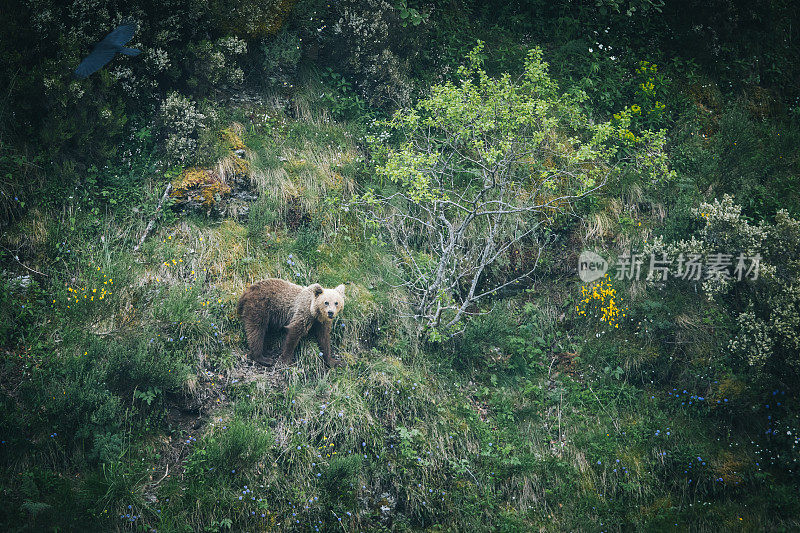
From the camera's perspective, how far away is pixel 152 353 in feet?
18.6

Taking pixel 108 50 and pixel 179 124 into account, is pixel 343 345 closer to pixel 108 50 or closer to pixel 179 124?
pixel 179 124

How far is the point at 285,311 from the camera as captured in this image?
242 inches

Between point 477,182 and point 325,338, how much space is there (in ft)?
11.9

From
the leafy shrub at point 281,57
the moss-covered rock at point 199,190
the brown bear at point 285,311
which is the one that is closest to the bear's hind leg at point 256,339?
the brown bear at point 285,311

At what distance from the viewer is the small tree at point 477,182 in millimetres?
6734

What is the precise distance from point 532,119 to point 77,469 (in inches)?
245

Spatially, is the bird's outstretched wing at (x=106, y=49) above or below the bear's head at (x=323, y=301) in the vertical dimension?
above

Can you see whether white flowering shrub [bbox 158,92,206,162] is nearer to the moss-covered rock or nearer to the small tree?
the moss-covered rock

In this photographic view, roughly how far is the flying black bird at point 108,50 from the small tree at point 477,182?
11.0 feet

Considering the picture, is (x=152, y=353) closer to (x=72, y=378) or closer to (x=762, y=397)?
(x=72, y=378)

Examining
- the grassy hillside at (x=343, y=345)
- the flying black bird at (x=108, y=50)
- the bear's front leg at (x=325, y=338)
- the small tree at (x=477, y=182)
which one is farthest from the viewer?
the small tree at (x=477, y=182)

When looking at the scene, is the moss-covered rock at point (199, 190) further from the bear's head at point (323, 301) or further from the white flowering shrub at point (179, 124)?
the bear's head at point (323, 301)

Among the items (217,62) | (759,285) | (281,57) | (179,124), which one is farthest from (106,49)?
(759,285)

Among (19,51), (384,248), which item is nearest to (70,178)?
(19,51)
